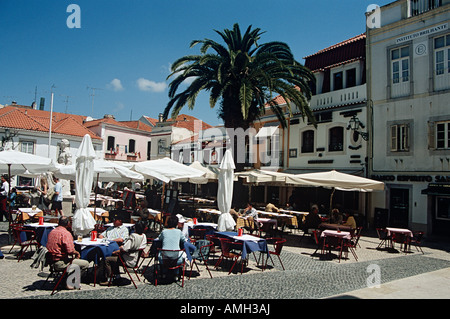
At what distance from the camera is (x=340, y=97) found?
819 inches

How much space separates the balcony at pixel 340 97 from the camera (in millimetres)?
19703

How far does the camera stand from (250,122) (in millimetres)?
19297

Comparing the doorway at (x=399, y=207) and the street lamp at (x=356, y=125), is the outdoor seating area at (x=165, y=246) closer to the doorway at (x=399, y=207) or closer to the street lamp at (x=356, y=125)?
the doorway at (x=399, y=207)

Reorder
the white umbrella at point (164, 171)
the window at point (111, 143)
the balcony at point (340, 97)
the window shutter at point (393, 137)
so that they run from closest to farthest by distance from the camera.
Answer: the white umbrella at point (164, 171)
the window shutter at point (393, 137)
the balcony at point (340, 97)
the window at point (111, 143)

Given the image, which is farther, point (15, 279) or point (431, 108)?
point (431, 108)

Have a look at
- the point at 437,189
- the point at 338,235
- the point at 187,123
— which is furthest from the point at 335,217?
the point at 187,123

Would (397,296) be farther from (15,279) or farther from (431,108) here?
(431,108)

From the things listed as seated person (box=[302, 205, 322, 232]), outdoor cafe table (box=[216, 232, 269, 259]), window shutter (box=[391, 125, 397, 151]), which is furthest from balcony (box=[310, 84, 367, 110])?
outdoor cafe table (box=[216, 232, 269, 259])

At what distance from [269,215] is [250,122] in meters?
5.87

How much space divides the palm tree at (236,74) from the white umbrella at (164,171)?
5444mm

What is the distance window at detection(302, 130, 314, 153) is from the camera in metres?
22.5

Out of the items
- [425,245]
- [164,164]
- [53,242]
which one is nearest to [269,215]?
[164,164]

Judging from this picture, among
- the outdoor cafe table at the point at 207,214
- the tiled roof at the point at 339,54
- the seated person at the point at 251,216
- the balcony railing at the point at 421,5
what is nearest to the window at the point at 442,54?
the balcony railing at the point at 421,5

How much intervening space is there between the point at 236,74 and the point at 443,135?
10309mm
